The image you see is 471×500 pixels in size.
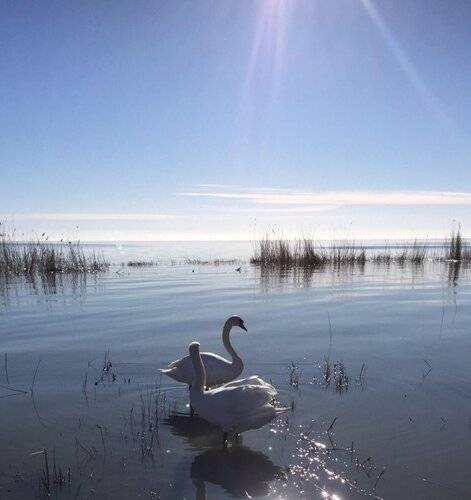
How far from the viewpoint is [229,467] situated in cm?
517

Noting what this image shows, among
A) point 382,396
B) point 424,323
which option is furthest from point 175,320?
point 382,396

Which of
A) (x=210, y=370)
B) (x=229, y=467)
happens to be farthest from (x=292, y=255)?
(x=229, y=467)

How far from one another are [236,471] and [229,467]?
A: 11 cm

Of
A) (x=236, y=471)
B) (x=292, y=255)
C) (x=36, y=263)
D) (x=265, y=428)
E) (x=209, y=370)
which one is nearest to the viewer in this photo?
(x=236, y=471)

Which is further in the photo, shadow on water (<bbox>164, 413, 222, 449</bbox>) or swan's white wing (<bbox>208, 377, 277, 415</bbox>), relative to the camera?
shadow on water (<bbox>164, 413, 222, 449</bbox>)

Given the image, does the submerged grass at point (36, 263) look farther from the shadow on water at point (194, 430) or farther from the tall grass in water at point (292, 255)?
the shadow on water at point (194, 430)

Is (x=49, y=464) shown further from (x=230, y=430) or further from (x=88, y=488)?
(x=230, y=430)

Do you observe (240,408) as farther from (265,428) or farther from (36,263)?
(36,263)

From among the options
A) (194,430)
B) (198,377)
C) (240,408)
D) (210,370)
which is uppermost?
(198,377)

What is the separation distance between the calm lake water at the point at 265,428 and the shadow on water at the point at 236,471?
0.7 inches

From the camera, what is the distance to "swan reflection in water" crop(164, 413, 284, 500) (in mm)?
4750

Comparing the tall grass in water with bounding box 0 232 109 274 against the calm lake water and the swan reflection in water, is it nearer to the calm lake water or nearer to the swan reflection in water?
the calm lake water

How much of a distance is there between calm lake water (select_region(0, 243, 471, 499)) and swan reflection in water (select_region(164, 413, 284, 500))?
0.06 feet

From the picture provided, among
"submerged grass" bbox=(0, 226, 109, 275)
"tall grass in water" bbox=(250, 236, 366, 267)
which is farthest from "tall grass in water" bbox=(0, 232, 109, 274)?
"tall grass in water" bbox=(250, 236, 366, 267)
